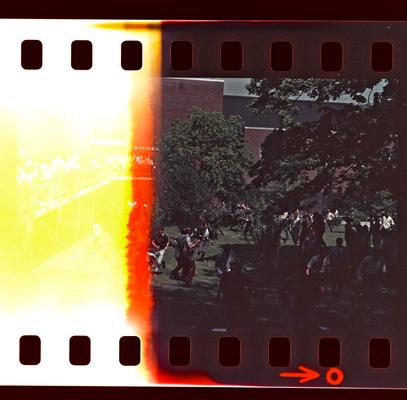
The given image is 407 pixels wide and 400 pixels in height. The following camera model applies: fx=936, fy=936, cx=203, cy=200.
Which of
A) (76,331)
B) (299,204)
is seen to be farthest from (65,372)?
(299,204)

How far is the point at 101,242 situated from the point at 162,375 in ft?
3.27

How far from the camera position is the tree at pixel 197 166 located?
6402 millimetres

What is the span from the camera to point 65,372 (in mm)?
6414

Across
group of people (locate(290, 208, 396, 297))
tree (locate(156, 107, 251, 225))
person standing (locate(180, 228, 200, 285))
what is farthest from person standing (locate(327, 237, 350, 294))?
person standing (locate(180, 228, 200, 285))

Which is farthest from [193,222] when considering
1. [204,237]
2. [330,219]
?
[330,219]

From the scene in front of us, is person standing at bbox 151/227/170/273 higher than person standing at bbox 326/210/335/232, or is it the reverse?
person standing at bbox 326/210/335/232

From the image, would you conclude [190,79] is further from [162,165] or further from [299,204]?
[299,204]

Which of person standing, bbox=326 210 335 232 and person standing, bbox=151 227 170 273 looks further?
person standing, bbox=326 210 335 232

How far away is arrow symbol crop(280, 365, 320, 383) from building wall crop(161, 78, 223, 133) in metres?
1.85

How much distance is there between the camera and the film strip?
251 inches

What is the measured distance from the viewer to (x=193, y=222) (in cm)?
642

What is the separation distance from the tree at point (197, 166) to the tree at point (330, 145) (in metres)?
0.17

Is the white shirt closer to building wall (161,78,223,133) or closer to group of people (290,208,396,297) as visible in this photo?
group of people (290,208,396,297)

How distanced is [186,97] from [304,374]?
2.05 m
